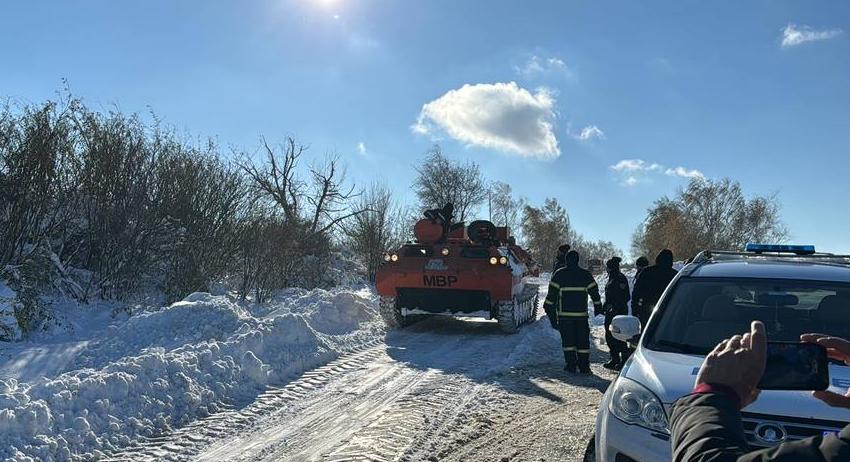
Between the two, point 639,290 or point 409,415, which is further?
point 639,290

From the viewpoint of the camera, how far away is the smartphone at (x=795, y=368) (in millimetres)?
1869

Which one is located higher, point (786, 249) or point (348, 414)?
point (786, 249)

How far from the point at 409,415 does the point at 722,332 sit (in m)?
3.17

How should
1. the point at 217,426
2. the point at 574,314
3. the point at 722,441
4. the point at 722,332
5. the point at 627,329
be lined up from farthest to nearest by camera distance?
1. the point at 574,314
2. the point at 217,426
3. the point at 627,329
4. the point at 722,332
5. the point at 722,441

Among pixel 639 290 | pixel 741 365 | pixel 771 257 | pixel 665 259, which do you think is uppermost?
pixel 665 259

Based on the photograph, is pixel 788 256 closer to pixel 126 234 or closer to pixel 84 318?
pixel 84 318

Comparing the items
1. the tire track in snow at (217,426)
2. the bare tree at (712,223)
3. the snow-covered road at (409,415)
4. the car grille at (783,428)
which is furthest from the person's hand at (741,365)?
the bare tree at (712,223)

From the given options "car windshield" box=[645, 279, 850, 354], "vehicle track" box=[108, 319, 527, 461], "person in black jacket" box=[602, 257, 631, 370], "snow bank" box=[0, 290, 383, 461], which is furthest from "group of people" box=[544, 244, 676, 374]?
"car windshield" box=[645, 279, 850, 354]

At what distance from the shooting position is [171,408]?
5996 millimetres

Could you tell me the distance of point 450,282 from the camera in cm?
1175

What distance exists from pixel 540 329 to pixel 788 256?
309 inches

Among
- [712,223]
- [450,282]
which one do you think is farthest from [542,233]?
[450,282]

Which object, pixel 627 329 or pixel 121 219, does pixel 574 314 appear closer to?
pixel 627 329

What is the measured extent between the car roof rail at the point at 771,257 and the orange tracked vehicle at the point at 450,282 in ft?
19.8
